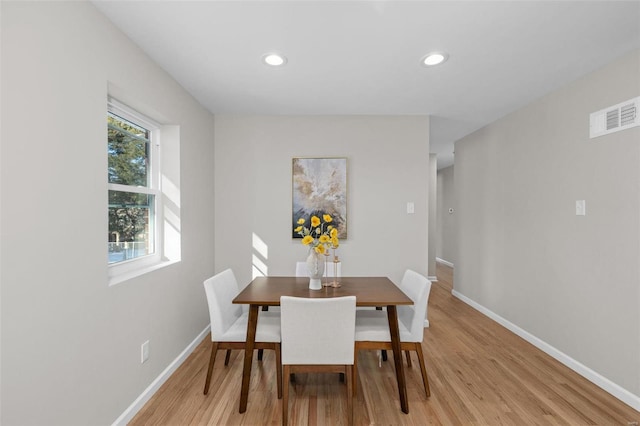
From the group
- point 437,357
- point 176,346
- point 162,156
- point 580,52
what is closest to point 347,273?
point 437,357

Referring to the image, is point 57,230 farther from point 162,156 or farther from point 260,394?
point 260,394

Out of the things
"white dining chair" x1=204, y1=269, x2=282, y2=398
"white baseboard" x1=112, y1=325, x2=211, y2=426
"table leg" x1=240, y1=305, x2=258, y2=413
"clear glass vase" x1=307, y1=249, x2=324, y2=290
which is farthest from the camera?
"clear glass vase" x1=307, y1=249, x2=324, y2=290

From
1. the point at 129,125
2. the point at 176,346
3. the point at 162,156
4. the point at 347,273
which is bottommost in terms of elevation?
the point at 176,346

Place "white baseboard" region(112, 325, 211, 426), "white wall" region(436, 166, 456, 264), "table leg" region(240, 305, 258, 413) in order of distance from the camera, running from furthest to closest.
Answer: "white wall" region(436, 166, 456, 264), "table leg" region(240, 305, 258, 413), "white baseboard" region(112, 325, 211, 426)

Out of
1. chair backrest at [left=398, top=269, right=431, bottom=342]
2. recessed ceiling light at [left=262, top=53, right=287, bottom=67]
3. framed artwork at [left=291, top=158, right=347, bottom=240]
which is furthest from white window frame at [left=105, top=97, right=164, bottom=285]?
chair backrest at [left=398, top=269, right=431, bottom=342]

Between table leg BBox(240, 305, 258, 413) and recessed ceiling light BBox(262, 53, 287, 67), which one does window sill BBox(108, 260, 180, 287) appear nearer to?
table leg BBox(240, 305, 258, 413)

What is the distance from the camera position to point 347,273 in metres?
3.55

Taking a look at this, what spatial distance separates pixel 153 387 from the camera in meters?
2.19

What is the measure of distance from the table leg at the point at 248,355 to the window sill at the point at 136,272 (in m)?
0.82

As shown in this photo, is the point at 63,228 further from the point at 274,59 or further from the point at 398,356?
the point at 398,356

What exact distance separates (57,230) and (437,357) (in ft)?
9.76

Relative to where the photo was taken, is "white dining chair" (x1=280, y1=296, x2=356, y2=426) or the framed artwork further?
the framed artwork

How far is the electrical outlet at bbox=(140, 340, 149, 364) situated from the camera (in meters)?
2.08

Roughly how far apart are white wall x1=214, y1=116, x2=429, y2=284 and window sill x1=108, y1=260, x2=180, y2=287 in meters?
1.01
